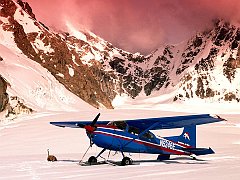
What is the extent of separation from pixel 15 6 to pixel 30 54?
Answer: 1040 inches

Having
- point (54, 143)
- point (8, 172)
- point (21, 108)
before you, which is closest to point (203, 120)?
point (8, 172)

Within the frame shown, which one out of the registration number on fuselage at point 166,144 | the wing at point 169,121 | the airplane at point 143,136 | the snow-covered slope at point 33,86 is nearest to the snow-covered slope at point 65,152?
the airplane at point 143,136

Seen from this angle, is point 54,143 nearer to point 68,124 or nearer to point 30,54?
point 68,124

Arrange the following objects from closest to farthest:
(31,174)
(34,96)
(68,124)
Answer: (31,174), (68,124), (34,96)

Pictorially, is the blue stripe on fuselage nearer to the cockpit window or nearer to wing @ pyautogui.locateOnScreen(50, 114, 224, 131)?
the cockpit window

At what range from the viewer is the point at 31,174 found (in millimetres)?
13273

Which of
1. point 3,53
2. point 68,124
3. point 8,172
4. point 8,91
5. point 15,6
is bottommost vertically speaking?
point 8,172

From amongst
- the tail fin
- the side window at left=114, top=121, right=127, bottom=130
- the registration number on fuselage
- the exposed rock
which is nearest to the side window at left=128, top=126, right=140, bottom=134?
the side window at left=114, top=121, right=127, bottom=130

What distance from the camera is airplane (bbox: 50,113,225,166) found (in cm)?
1608

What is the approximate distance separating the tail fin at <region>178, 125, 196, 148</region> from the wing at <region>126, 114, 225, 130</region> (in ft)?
4.61

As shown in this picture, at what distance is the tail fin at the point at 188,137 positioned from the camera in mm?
19047

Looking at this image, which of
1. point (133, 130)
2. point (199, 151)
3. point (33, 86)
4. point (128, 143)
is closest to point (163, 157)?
point (199, 151)

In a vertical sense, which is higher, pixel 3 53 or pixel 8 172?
pixel 3 53

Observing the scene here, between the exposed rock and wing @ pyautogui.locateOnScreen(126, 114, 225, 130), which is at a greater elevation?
the exposed rock
